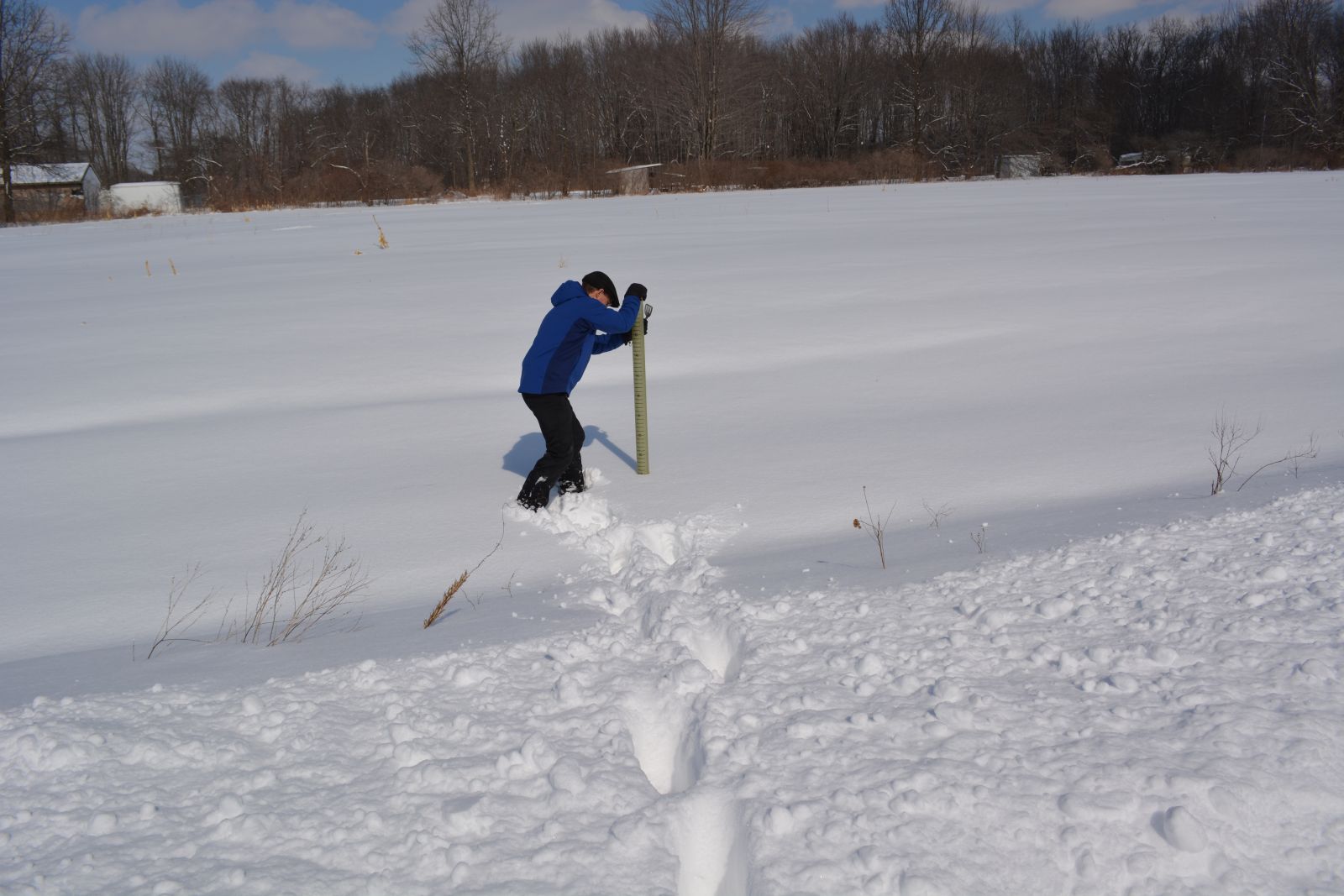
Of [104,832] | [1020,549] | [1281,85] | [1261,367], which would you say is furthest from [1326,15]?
[104,832]

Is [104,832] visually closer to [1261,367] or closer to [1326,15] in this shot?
[1261,367]

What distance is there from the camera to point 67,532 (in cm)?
536

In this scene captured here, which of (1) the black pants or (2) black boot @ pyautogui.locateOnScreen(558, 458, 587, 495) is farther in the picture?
(2) black boot @ pyautogui.locateOnScreen(558, 458, 587, 495)

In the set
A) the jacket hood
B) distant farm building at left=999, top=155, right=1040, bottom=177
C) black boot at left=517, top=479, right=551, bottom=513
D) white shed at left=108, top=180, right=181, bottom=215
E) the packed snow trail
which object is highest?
white shed at left=108, top=180, right=181, bottom=215

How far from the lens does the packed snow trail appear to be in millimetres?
2197

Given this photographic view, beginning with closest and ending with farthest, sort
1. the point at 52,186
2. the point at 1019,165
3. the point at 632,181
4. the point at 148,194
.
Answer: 1. the point at 632,181
2. the point at 1019,165
3. the point at 52,186
4. the point at 148,194

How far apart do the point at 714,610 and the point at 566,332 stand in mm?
2184

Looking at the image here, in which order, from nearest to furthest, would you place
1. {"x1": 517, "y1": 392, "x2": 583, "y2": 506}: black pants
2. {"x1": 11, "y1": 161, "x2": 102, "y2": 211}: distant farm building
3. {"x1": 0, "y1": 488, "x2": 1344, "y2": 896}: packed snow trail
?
{"x1": 0, "y1": 488, "x2": 1344, "y2": 896}: packed snow trail
{"x1": 517, "y1": 392, "x2": 583, "y2": 506}: black pants
{"x1": 11, "y1": 161, "x2": 102, "y2": 211}: distant farm building

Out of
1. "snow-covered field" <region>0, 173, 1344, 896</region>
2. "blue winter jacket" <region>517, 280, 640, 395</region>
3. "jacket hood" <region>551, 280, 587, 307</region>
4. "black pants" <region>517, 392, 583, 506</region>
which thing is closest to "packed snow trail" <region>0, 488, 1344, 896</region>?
"snow-covered field" <region>0, 173, 1344, 896</region>

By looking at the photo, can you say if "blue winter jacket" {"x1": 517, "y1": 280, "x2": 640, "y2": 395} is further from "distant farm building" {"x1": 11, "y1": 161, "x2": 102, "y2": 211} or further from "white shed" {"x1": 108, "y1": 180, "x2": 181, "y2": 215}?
"white shed" {"x1": 108, "y1": 180, "x2": 181, "y2": 215}

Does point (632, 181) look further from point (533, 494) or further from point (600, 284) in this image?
point (533, 494)

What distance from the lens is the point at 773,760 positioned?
260 cm

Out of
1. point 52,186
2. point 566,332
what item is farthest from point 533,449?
point 52,186

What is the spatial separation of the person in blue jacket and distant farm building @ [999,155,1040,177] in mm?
45905
